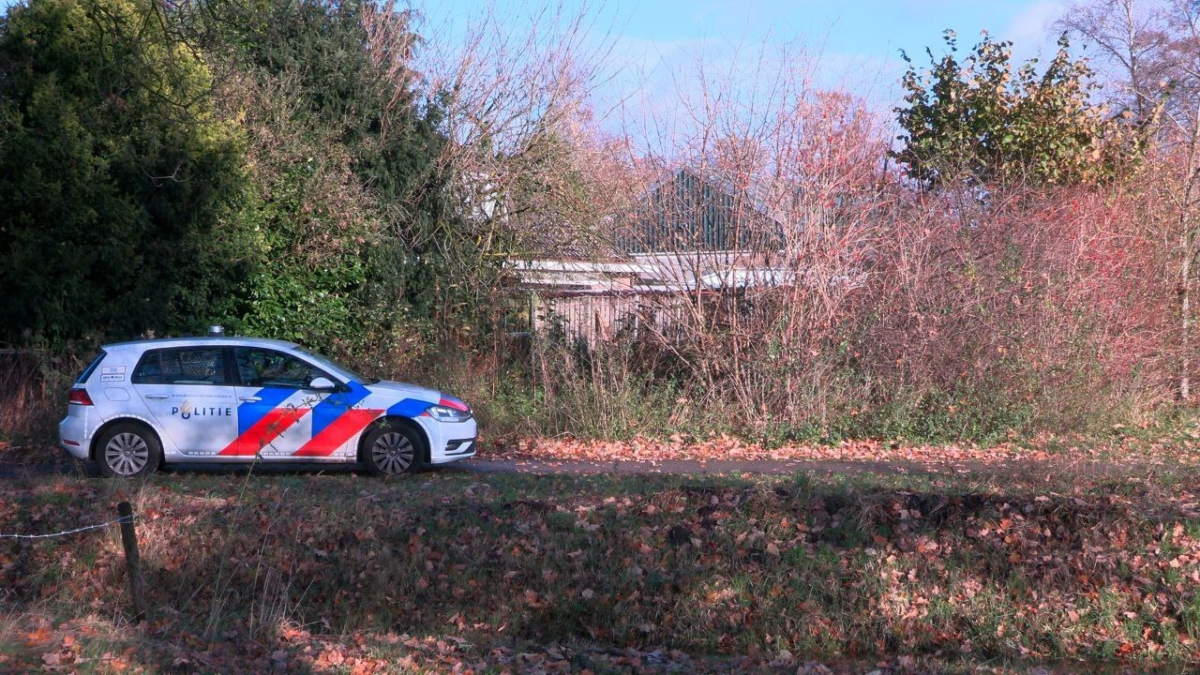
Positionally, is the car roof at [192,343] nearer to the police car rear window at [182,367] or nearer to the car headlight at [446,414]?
the police car rear window at [182,367]

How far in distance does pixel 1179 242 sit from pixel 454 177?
499 inches

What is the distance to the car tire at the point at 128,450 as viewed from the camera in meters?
11.6

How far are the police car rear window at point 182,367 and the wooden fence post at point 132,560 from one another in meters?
4.26

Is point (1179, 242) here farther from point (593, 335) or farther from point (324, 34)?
point (324, 34)

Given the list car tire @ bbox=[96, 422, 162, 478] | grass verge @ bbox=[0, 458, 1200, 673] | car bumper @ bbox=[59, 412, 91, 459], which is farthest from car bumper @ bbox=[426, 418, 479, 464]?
car bumper @ bbox=[59, 412, 91, 459]

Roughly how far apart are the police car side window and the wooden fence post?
13.7 ft

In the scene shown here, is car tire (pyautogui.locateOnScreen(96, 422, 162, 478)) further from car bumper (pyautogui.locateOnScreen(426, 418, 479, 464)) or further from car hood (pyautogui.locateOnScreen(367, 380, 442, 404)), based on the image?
car bumper (pyautogui.locateOnScreen(426, 418, 479, 464))

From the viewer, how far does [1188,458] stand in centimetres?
1309

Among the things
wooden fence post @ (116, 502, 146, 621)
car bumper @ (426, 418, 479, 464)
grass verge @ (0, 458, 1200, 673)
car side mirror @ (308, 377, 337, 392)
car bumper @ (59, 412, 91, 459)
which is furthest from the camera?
car bumper @ (426, 418, 479, 464)

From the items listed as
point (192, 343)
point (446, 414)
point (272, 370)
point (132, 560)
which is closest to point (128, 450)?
point (192, 343)

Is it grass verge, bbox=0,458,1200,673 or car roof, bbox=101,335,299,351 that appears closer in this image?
grass verge, bbox=0,458,1200,673

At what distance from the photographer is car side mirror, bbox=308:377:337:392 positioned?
1175 cm

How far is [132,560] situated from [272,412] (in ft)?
13.5

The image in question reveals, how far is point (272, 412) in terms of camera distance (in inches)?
458
